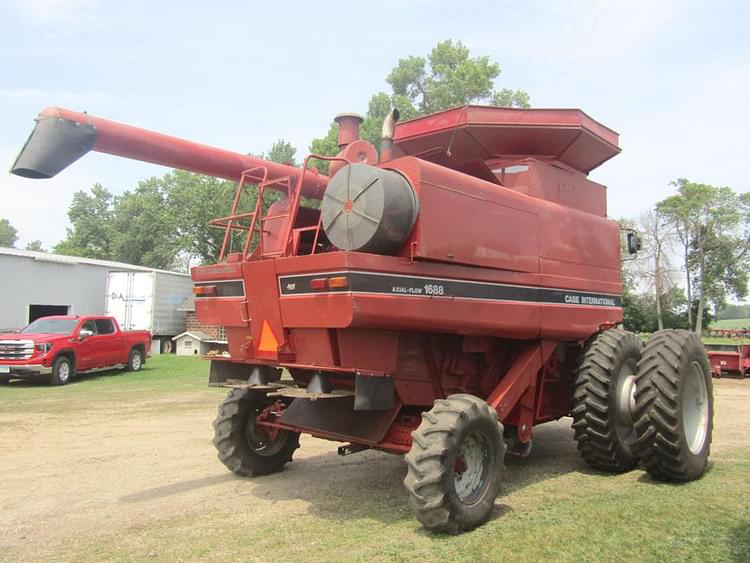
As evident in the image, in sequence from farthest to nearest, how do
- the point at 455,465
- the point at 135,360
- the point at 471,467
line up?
the point at 135,360
the point at 471,467
the point at 455,465

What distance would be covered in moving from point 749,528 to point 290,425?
3780mm

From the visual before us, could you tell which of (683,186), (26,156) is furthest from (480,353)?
(683,186)

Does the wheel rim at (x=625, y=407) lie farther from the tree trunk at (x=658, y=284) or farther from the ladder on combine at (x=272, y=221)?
the tree trunk at (x=658, y=284)

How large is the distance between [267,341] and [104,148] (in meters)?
2.02

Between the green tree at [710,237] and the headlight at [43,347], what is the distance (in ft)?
152

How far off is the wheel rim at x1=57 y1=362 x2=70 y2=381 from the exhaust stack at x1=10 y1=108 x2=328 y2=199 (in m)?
13.1

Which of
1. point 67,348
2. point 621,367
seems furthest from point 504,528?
point 67,348

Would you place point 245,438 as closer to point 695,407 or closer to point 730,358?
point 695,407

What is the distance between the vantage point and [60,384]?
16531mm

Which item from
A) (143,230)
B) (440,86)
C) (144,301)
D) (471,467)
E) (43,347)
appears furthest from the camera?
(143,230)

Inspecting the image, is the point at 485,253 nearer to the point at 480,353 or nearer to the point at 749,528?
the point at 480,353

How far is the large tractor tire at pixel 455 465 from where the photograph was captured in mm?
4691

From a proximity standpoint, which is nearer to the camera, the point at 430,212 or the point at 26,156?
the point at 26,156

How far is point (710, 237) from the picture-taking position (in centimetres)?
5016
